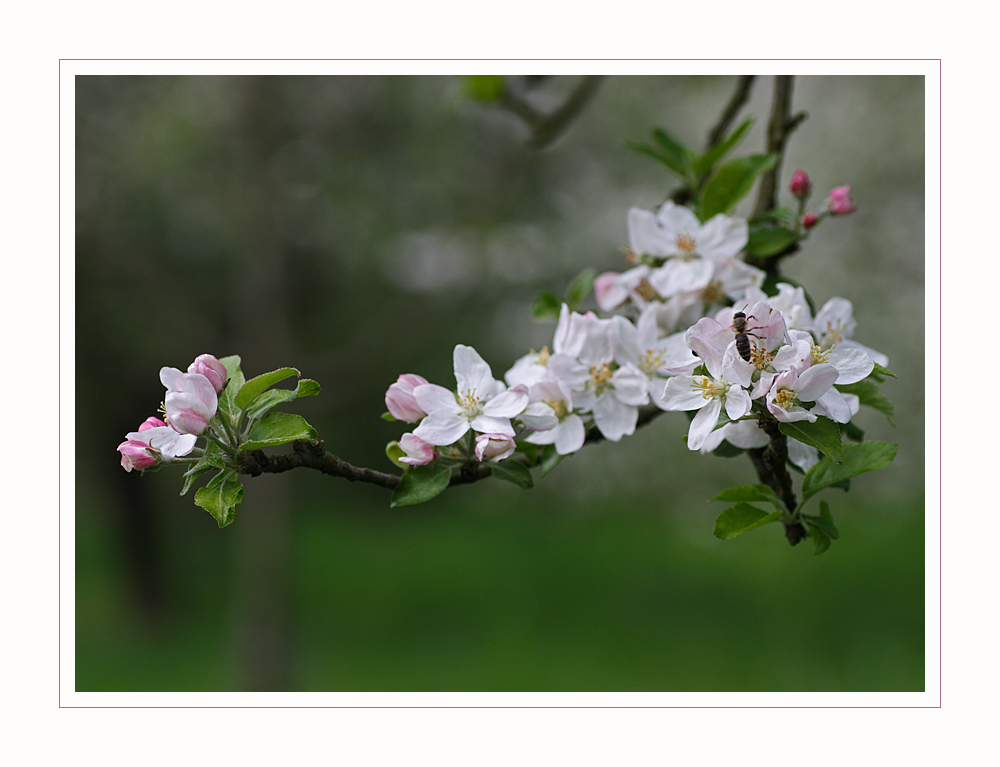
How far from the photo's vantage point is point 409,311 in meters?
5.05

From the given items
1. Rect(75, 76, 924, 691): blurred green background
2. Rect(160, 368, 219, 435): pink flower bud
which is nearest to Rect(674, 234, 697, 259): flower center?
Rect(160, 368, 219, 435): pink flower bud

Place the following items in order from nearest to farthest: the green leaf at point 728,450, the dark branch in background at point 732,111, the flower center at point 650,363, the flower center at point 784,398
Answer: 1. the flower center at point 784,398
2. the green leaf at point 728,450
3. the flower center at point 650,363
4. the dark branch in background at point 732,111

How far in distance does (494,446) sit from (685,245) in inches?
21.7

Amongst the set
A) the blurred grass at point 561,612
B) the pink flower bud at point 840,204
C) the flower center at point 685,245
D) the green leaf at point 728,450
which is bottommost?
the blurred grass at point 561,612

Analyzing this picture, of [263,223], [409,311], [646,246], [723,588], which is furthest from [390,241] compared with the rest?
[646,246]

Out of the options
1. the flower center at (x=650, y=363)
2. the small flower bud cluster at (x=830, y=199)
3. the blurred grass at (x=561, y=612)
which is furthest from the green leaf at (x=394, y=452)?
the blurred grass at (x=561, y=612)

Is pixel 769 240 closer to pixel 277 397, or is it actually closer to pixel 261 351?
pixel 277 397

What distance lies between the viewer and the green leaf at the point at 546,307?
60.1 inches

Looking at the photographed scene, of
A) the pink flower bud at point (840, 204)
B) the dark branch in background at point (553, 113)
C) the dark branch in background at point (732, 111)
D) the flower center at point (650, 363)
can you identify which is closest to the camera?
the flower center at point (650, 363)

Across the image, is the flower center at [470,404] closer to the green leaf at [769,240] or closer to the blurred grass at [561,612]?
the green leaf at [769,240]

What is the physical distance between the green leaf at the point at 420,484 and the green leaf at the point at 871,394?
57cm

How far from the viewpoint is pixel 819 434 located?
936mm

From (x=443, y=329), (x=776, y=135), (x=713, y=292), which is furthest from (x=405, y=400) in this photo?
(x=443, y=329)

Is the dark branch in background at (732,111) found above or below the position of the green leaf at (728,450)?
above
